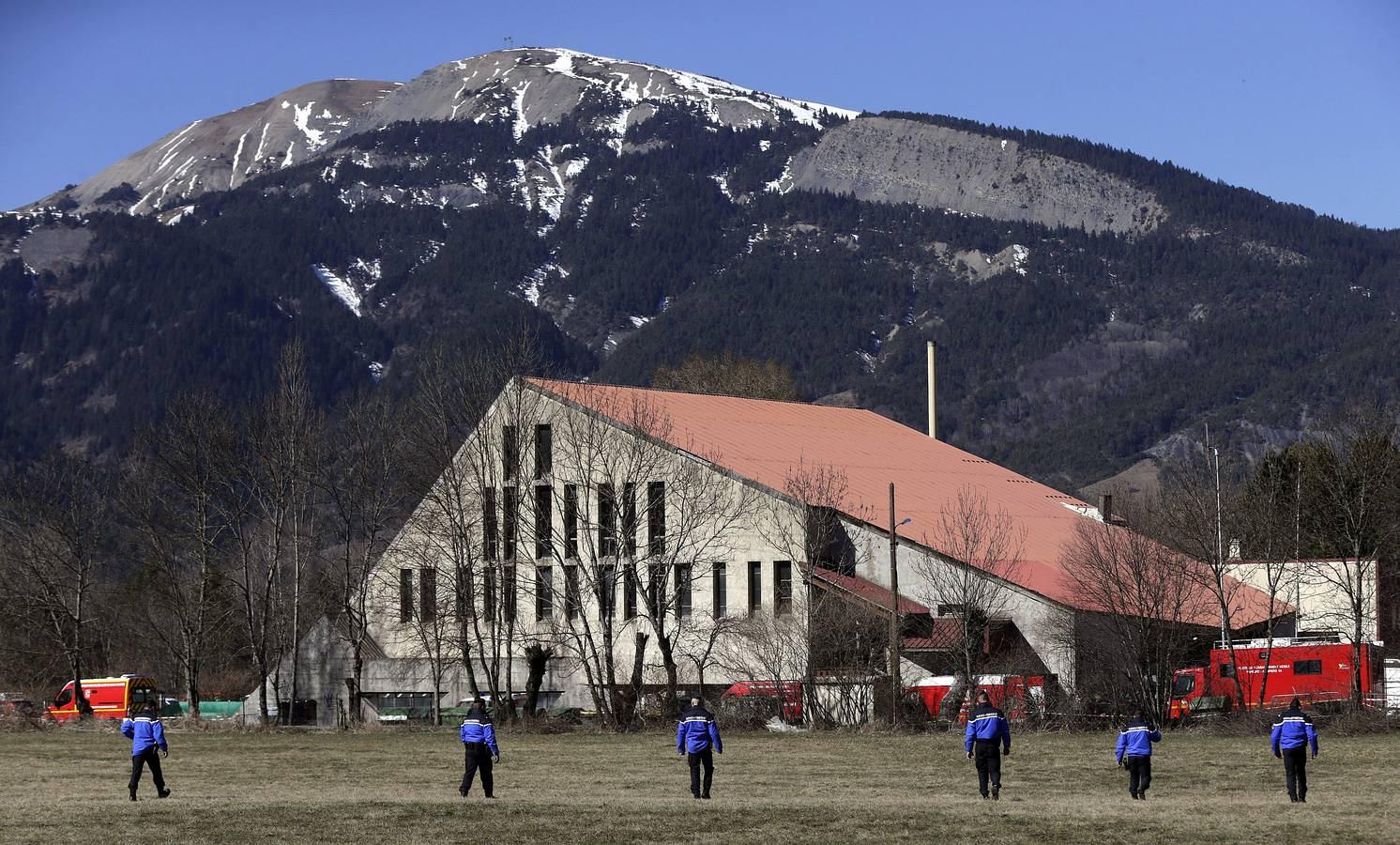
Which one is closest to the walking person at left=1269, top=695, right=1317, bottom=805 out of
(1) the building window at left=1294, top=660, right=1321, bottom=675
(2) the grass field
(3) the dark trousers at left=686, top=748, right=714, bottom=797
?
(2) the grass field

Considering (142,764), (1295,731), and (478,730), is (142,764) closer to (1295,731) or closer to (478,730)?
(478,730)

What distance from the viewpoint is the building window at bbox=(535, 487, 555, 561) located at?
2571 inches

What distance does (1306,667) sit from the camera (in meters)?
55.9

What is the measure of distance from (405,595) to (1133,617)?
2957 centimetres

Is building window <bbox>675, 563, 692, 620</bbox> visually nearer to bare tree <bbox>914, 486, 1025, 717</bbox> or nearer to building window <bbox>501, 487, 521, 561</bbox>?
building window <bbox>501, 487, 521, 561</bbox>

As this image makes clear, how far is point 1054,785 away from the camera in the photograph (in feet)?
109

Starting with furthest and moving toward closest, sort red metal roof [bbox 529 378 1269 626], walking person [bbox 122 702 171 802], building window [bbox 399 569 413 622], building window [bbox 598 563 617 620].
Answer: building window [bbox 399 569 413 622]
red metal roof [bbox 529 378 1269 626]
building window [bbox 598 563 617 620]
walking person [bbox 122 702 171 802]

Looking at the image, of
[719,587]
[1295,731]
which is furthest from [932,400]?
[1295,731]

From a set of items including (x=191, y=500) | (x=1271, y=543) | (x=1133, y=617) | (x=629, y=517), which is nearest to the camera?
(x=1133, y=617)

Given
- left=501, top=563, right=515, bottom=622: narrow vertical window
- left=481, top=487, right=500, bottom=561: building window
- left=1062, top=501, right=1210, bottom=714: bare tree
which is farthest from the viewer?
left=481, top=487, right=500, bottom=561: building window

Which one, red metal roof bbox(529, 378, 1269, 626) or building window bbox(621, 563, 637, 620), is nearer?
red metal roof bbox(529, 378, 1269, 626)

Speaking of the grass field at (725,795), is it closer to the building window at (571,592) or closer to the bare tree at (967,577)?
the bare tree at (967,577)

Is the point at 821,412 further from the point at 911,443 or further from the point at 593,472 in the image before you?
the point at 593,472

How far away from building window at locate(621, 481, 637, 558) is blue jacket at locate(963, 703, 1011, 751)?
109ft
